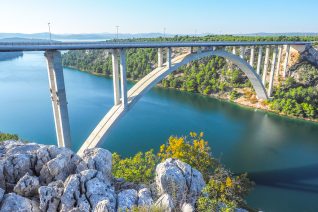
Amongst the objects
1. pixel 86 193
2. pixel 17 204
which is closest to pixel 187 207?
pixel 86 193

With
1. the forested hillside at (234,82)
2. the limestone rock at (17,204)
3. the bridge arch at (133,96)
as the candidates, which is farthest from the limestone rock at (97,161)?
the forested hillside at (234,82)

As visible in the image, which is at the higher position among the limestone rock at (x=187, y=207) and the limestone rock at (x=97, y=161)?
the limestone rock at (x=97, y=161)

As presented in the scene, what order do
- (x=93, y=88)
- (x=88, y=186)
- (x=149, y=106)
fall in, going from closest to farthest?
(x=88, y=186) → (x=149, y=106) → (x=93, y=88)

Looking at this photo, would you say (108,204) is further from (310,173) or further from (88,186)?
(310,173)

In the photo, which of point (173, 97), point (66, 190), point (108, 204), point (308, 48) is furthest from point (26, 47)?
point (308, 48)

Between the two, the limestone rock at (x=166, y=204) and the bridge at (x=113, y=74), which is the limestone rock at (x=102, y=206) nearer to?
the limestone rock at (x=166, y=204)
